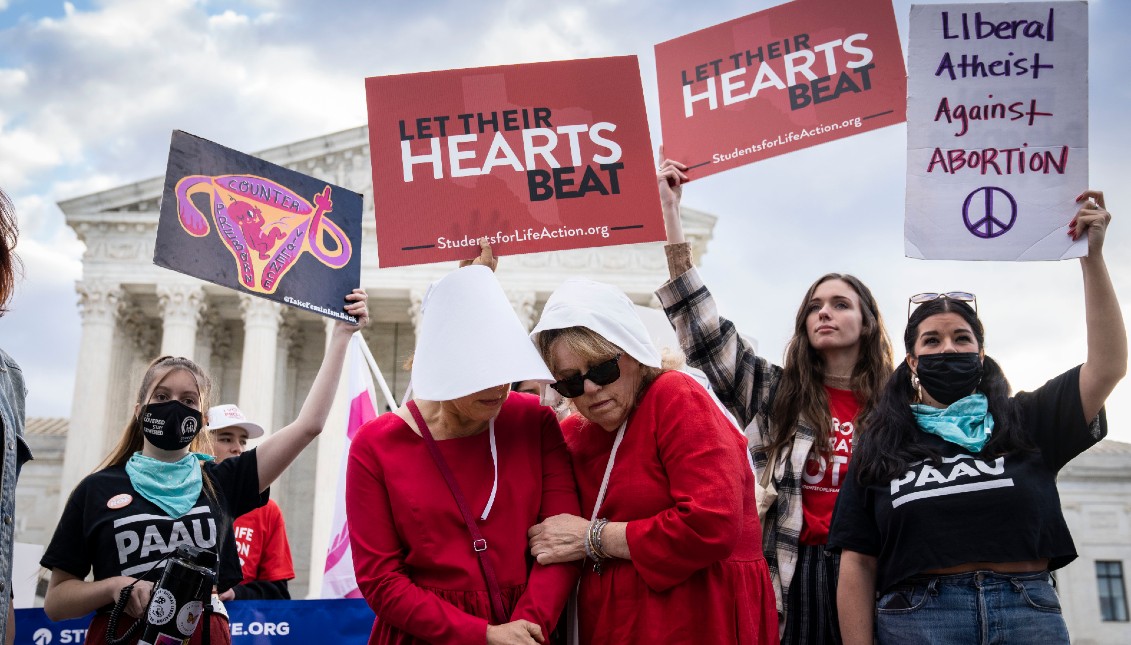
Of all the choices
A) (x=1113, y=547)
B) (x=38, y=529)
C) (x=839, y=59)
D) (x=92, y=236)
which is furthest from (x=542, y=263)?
(x=839, y=59)

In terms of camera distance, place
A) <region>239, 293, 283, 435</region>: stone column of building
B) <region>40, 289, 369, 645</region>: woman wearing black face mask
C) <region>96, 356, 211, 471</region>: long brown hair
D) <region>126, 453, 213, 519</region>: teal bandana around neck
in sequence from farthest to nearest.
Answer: <region>239, 293, 283, 435</region>: stone column of building
<region>96, 356, 211, 471</region>: long brown hair
<region>126, 453, 213, 519</region>: teal bandana around neck
<region>40, 289, 369, 645</region>: woman wearing black face mask

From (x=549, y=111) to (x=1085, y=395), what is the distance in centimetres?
265

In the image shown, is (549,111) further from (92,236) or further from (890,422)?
(92,236)

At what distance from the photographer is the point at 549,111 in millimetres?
4844

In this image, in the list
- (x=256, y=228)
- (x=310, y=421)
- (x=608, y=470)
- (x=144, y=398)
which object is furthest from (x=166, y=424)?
(x=608, y=470)

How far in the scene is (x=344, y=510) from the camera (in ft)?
26.7

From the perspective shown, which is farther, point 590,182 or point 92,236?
point 92,236

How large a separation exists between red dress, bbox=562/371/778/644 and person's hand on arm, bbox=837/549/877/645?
0.52 m

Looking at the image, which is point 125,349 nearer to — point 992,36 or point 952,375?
point 992,36

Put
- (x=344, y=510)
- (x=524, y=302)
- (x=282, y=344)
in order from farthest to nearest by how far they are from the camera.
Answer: (x=282, y=344) → (x=524, y=302) → (x=344, y=510)

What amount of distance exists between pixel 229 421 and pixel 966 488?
5382 millimetres

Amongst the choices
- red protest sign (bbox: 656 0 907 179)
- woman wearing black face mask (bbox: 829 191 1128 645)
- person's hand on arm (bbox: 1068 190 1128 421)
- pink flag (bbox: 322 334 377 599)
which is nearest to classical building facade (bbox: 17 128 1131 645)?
pink flag (bbox: 322 334 377 599)

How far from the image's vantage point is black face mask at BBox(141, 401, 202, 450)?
4344 mm

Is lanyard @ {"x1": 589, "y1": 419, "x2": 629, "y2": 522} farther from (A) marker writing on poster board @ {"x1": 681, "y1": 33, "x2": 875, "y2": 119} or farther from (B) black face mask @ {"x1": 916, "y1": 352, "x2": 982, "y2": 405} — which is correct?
(A) marker writing on poster board @ {"x1": 681, "y1": 33, "x2": 875, "y2": 119}
